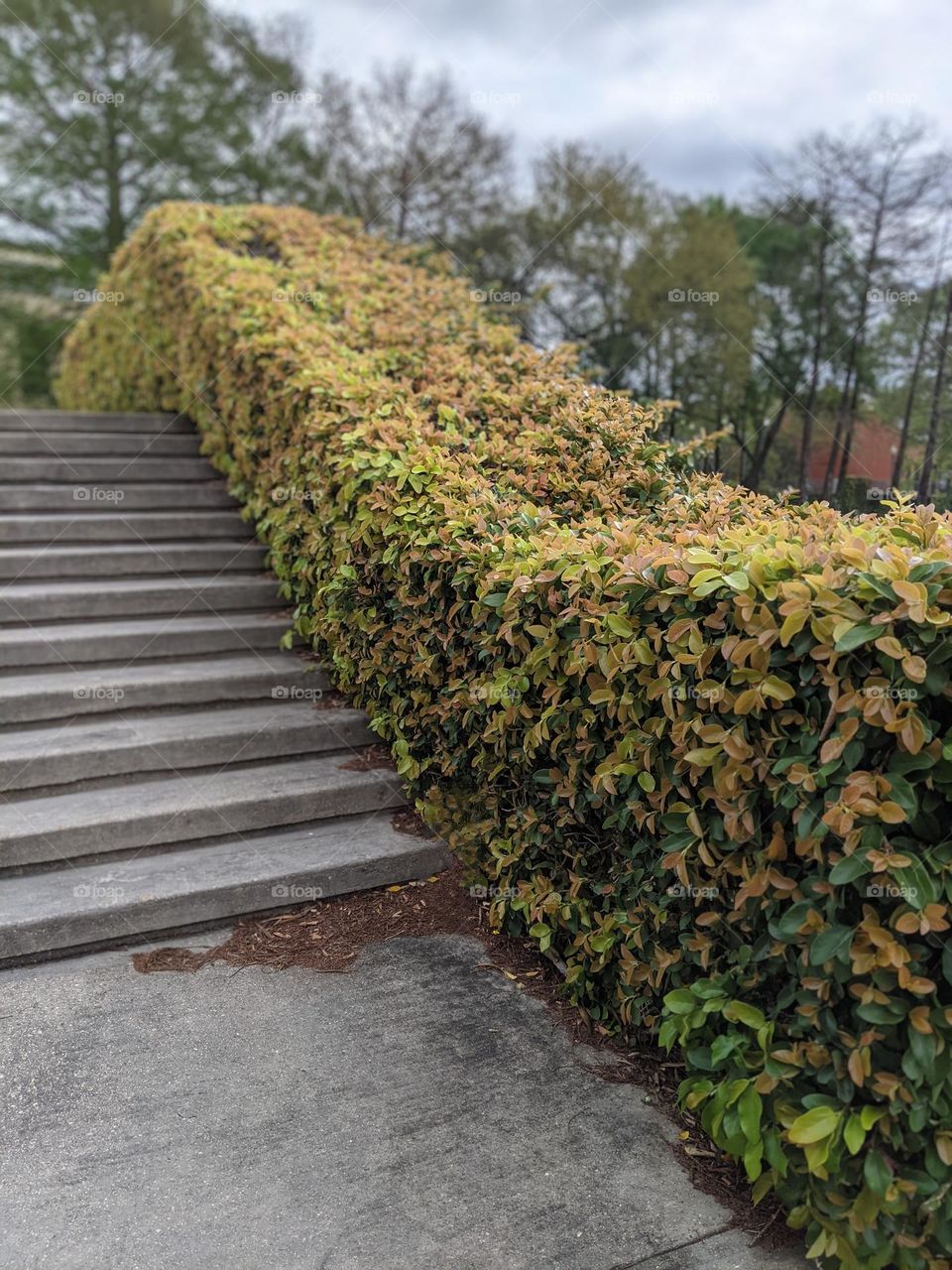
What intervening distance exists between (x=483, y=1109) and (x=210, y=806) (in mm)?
1796

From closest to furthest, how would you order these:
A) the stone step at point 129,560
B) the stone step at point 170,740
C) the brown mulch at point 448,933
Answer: the brown mulch at point 448,933 → the stone step at point 170,740 → the stone step at point 129,560

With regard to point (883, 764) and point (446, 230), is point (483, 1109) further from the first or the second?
point (446, 230)

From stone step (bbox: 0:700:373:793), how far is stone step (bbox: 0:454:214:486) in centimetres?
258

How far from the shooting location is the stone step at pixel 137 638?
4.93 metres

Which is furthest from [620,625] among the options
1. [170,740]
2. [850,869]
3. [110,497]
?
[110,497]

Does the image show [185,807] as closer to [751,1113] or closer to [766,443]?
[751,1113]

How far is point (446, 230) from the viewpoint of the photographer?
19.1 meters

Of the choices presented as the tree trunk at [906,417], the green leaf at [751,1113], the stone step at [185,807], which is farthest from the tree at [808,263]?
the green leaf at [751,1113]

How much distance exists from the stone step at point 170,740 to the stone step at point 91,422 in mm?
3525

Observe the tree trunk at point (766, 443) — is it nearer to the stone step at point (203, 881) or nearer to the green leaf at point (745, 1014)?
the stone step at point (203, 881)

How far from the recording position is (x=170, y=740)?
4441mm

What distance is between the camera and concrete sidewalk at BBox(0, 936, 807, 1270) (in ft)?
7.82

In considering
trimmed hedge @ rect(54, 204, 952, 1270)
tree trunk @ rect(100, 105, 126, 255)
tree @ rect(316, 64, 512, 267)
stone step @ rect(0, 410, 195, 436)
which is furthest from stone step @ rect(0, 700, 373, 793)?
tree trunk @ rect(100, 105, 126, 255)

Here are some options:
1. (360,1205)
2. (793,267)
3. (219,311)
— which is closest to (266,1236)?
(360,1205)
